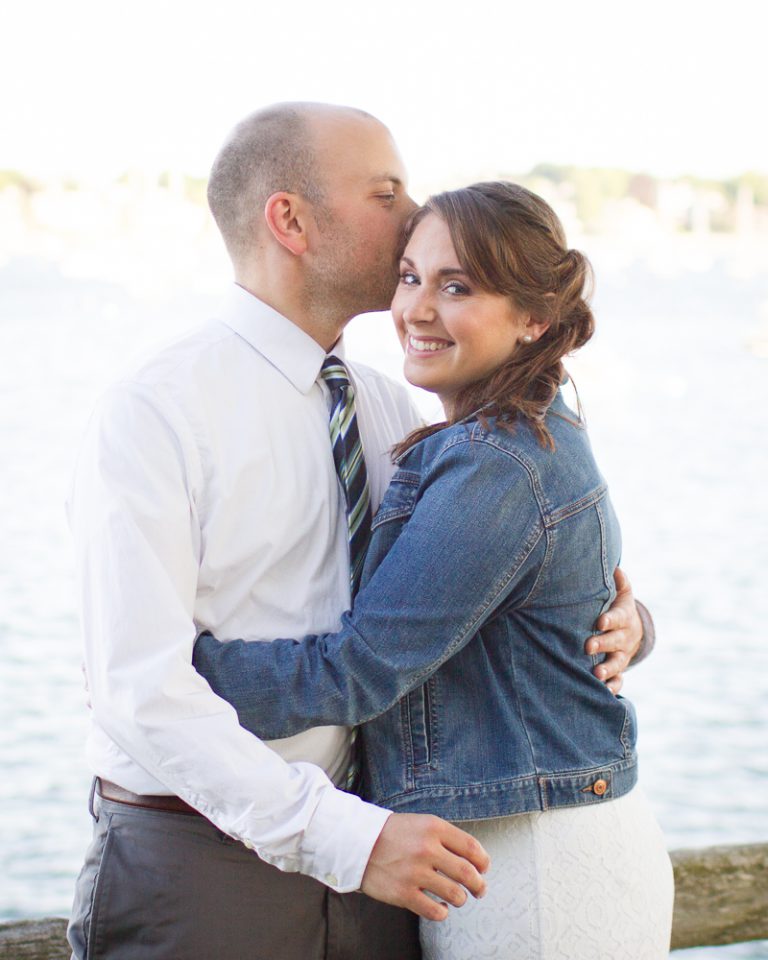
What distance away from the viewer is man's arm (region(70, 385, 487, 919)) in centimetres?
173

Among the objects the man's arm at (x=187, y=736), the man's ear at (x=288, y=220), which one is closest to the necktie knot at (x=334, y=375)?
the man's ear at (x=288, y=220)

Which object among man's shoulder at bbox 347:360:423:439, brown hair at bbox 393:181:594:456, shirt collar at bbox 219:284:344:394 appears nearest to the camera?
brown hair at bbox 393:181:594:456

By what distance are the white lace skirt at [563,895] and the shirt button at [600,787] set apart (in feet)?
0.07

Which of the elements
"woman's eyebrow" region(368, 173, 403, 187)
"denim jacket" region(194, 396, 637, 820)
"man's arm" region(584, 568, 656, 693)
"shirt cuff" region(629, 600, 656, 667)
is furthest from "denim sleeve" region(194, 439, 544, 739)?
"woman's eyebrow" region(368, 173, 403, 187)

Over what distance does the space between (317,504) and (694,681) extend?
8349 millimetres

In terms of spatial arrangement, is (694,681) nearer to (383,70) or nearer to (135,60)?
(383,70)

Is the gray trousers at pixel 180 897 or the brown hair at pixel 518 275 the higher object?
the brown hair at pixel 518 275

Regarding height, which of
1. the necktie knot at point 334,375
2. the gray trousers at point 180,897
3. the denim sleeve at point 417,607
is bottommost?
the gray trousers at point 180,897

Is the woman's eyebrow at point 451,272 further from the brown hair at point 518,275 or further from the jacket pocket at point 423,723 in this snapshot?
the jacket pocket at point 423,723

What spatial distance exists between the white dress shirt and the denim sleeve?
84mm

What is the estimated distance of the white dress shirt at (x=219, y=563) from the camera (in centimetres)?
176

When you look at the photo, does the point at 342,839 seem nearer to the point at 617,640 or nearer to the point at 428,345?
the point at 617,640

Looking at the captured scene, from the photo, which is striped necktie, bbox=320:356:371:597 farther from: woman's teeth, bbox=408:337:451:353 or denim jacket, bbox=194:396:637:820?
woman's teeth, bbox=408:337:451:353

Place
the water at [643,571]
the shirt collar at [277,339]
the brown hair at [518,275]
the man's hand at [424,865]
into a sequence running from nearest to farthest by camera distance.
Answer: the man's hand at [424,865] < the brown hair at [518,275] < the shirt collar at [277,339] < the water at [643,571]
